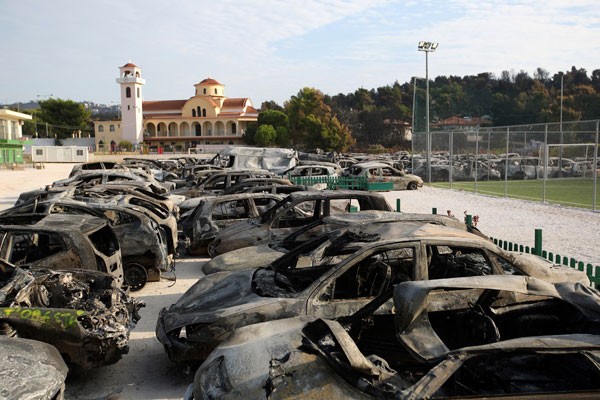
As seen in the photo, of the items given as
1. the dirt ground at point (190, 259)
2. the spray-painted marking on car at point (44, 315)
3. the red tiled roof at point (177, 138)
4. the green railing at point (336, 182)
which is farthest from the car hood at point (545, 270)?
the red tiled roof at point (177, 138)

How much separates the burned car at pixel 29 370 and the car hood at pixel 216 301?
4.25 ft

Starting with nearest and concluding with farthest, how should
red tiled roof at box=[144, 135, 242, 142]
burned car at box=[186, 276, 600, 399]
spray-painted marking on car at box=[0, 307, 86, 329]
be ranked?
1. burned car at box=[186, 276, 600, 399]
2. spray-painted marking on car at box=[0, 307, 86, 329]
3. red tiled roof at box=[144, 135, 242, 142]

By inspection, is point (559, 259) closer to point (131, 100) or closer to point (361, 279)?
point (361, 279)

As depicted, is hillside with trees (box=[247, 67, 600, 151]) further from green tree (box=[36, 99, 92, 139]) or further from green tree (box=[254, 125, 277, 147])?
green tree (box=[36, 99, 92, 139])

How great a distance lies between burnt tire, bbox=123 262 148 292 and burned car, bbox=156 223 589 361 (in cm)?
306

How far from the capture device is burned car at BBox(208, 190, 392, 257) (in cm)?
1015

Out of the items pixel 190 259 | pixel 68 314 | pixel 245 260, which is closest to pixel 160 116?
pixel 190 259

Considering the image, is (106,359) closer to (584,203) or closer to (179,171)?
(584,203)

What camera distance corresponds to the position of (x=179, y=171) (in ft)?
100

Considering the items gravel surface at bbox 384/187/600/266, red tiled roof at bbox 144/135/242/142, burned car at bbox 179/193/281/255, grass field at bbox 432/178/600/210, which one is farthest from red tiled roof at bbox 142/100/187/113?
burned car at bbox 179/193/281/255

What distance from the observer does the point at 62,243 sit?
280 inches

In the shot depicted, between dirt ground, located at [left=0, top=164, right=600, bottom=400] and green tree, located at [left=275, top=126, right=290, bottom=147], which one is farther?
green tree, located at [left=275, top=126, right=290, bottom=147]

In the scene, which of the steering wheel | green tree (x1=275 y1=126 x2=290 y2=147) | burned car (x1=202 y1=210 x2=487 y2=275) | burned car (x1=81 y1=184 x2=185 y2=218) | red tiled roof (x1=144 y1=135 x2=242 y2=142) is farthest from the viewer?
red tiled roof (x1=144 y1=135 x2=242 y2=142)

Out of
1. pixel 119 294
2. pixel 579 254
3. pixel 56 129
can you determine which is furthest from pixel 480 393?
pixel 56 129
